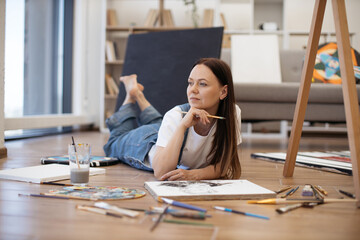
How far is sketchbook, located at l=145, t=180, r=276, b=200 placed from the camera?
1175 millimetres

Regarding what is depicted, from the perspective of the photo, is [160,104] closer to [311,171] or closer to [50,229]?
[311,171]

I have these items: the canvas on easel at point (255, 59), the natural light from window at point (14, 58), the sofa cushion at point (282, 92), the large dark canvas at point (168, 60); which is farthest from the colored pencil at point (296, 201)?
the canvas on easel at point (255, 59)

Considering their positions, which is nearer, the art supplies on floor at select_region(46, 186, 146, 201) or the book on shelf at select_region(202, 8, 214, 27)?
the art supplies on floor at select_region(46, 186, 146, 201)

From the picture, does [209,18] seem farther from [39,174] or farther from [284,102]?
[39,174]

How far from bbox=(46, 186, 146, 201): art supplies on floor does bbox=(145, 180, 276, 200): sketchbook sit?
69 millimetres

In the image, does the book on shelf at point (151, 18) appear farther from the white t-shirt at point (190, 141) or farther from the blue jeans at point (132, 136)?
the white t-shirt at point (190, 141)

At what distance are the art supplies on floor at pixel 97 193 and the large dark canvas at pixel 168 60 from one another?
1341mm

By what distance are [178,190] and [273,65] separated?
321 centimetres

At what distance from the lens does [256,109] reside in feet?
10.5

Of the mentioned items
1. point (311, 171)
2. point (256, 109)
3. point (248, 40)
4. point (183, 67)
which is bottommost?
point (311, 171)

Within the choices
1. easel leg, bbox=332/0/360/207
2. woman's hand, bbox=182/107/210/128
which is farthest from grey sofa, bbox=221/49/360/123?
easel leg, bbox=332/0/360/207

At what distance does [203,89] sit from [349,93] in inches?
21.0

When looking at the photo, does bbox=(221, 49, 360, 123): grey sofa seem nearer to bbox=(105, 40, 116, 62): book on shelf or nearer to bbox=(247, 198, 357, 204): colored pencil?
bbox=(247, 198, 357, 204): colored pencil

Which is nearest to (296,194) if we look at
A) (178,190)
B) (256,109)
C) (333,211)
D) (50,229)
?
(333,211)
